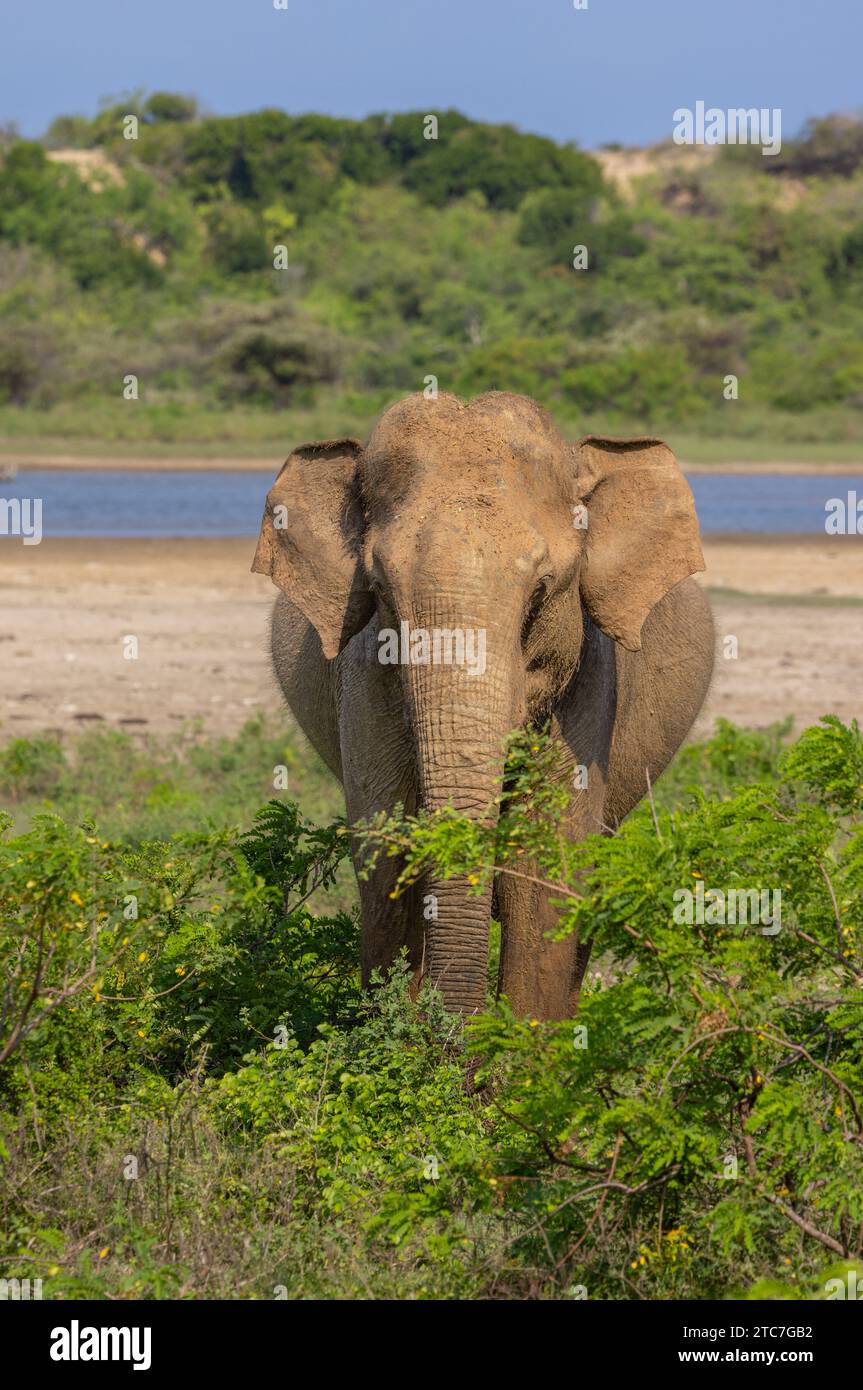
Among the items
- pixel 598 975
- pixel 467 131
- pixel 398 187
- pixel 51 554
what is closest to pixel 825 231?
pixel 398 187

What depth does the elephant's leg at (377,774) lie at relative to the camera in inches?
254

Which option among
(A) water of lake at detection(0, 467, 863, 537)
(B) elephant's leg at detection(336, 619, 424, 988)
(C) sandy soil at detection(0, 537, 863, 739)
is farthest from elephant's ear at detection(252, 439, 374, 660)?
(A) water of lake at detection(0, 467, 863, 537)

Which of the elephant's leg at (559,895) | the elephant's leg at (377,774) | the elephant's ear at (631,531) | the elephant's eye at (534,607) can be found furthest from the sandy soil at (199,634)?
the elephant's eye at (534,607)

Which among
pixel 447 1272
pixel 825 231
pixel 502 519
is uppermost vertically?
pixel 825 231

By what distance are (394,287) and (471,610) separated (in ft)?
185

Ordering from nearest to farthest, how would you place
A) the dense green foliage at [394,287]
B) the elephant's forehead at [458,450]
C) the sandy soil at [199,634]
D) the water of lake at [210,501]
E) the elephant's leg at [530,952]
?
the elephant's forehead at [458,450], the elephant's leg at [530,952], the sandy soil at [199,634], the water of lake at [210,501], the dense green foliage at [394,287]

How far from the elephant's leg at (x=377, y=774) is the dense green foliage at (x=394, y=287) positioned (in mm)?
35071

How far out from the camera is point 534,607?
6129mm

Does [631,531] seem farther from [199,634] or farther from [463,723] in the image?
[199,634]

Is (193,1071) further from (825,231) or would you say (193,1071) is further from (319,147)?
(319,147)

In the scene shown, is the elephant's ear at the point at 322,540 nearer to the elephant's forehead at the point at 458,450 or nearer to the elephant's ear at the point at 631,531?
the elephant's forehead at the point at 458,450

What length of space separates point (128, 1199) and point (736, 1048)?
5.69ft

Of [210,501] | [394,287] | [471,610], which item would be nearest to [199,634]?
[471,610]

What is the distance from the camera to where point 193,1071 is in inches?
252
